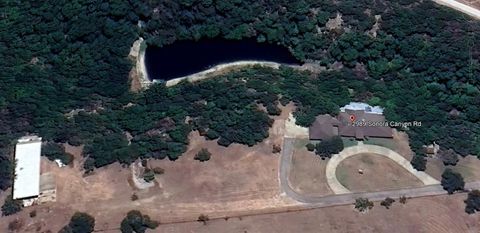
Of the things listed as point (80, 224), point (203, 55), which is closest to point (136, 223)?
point (80, 224)

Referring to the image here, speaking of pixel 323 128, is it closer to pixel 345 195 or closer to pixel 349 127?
pixel 349 127

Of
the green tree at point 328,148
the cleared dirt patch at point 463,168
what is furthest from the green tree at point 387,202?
the green tree at point 328,148

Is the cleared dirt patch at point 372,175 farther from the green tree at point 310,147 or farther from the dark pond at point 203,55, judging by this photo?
the dark pond at point 203,55

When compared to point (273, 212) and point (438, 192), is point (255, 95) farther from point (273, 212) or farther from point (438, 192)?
point (438, 192)

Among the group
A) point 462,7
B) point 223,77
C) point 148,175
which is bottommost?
point 148,175

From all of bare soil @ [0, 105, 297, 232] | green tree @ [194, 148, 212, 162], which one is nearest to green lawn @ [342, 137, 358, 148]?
bare soil @ [0, 105, 297, 232]

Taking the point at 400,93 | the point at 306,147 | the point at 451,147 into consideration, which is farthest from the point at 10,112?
the point at 451,147
